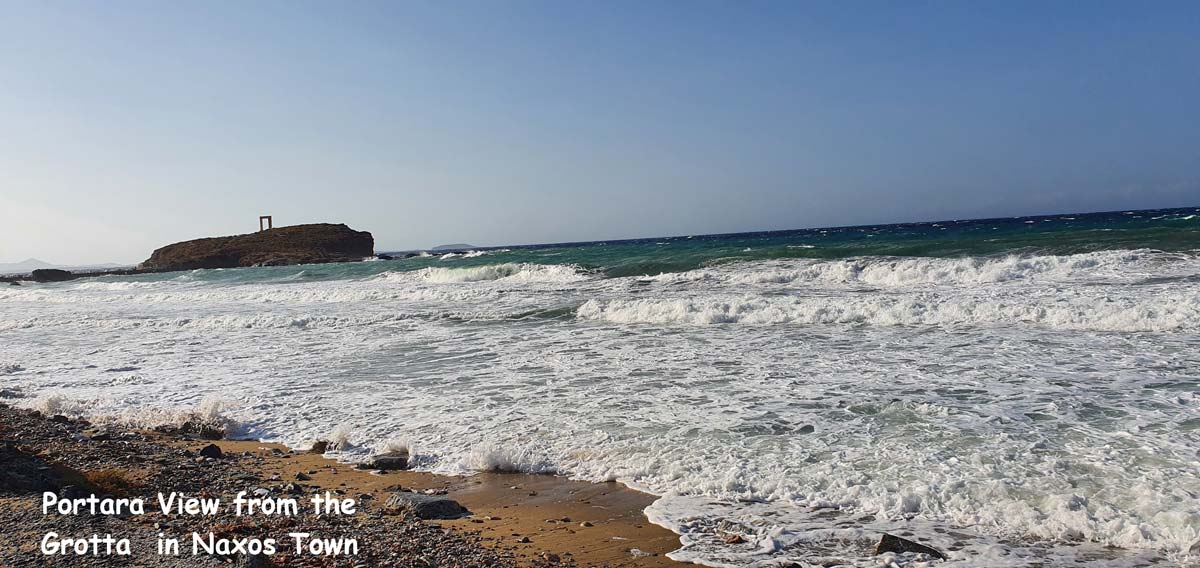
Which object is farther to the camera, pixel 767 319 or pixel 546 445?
pixel 767 319

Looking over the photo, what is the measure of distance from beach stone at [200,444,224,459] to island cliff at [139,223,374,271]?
5772 cm

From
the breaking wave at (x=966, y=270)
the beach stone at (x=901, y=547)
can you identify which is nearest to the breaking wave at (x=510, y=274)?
the breaking wave at (x=966, y=270)

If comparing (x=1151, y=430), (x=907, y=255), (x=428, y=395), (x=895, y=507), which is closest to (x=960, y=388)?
(x=1151, y=430)

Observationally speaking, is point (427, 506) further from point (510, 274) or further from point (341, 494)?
point (510, 274)

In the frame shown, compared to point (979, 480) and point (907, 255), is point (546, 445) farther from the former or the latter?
point (907, 255)

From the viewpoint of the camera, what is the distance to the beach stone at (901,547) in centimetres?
371

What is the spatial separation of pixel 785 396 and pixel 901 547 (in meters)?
3.39

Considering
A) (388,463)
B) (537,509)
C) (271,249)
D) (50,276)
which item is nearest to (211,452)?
(388,463)

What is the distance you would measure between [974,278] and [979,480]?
15015 mm

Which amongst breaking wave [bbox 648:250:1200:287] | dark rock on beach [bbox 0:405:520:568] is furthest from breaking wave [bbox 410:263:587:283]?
dark rock on beach [bbox 0:405:520:568]

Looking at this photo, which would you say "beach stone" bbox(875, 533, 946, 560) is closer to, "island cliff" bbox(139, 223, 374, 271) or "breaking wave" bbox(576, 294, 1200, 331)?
"breaking wave" bbox(576, 294, 1200, 331)

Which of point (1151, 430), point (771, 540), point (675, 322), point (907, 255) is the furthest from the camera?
point (907, 255)

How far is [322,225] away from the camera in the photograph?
6838 cm

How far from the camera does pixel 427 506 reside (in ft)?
14.9
